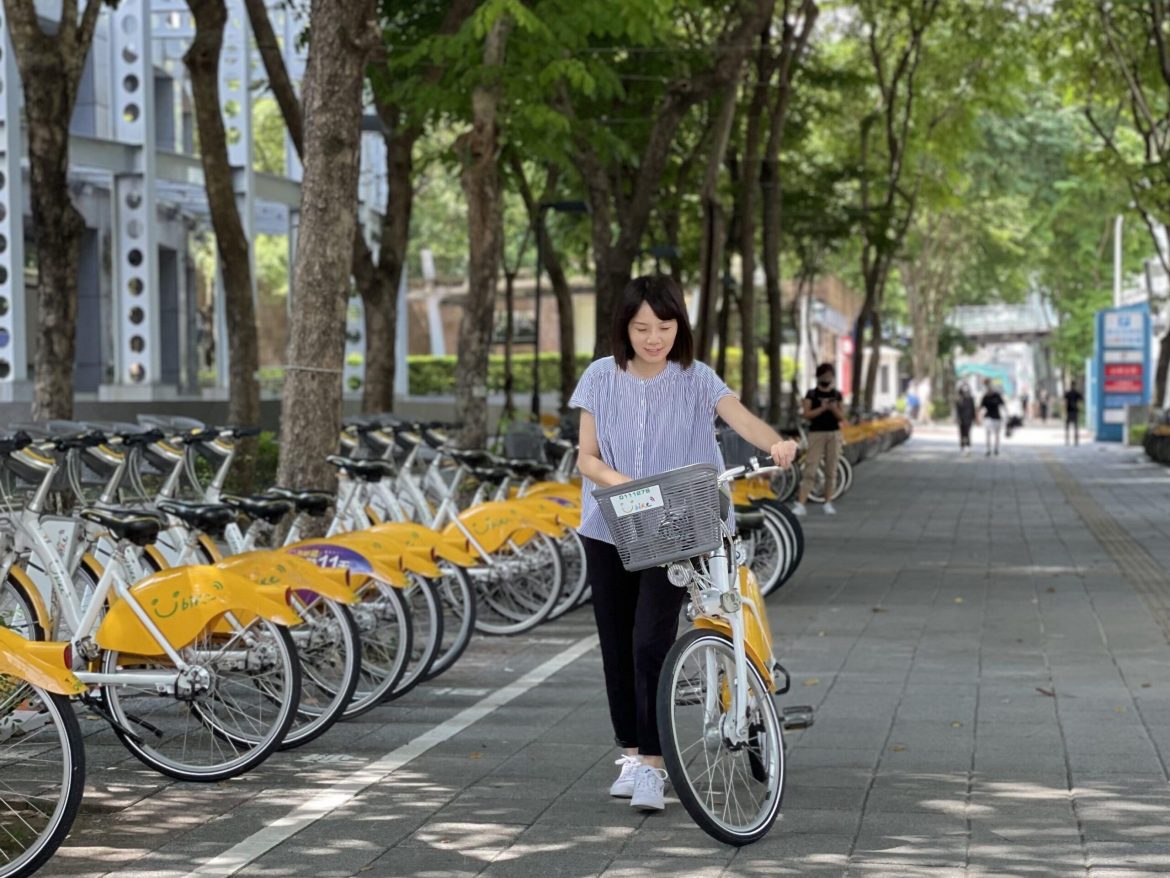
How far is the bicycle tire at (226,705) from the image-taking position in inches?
270

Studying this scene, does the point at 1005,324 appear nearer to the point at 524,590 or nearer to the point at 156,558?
the point at 524,590

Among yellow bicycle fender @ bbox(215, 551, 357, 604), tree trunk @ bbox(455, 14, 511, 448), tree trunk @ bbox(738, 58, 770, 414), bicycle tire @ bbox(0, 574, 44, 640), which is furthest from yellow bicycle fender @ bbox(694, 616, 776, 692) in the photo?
tree trunk @ bbox(738, 58, 770, 414)

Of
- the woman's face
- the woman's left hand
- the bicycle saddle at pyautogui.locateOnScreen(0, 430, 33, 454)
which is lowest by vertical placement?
the bicycle saddle at pyautogui.locateOnScreen(0, 430, 33, 454)

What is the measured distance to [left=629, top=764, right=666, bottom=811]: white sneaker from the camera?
643 centimetres

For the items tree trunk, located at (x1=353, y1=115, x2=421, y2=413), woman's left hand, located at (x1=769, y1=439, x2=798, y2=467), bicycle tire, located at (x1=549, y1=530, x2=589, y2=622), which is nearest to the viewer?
woman's left hand, located at (x1=769, y1=439, x2=798, y2=467)

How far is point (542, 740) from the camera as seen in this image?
7.93m

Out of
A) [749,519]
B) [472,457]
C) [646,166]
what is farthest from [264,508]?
[646,166]

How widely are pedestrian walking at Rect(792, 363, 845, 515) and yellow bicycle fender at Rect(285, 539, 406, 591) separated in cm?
1441

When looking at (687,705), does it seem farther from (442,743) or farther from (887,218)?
(887,218)

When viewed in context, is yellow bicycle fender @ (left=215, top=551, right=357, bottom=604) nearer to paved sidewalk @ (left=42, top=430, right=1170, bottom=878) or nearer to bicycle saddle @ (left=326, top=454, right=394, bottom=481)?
paved sidewalk @ (left=42, top=430, right=1170, bottom=878)

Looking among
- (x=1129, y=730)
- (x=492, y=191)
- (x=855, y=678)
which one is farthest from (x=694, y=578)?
(x=492, y=191)

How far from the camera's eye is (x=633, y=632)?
6535 mm

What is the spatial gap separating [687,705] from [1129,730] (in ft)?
9.04

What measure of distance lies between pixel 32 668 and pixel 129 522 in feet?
4.47
